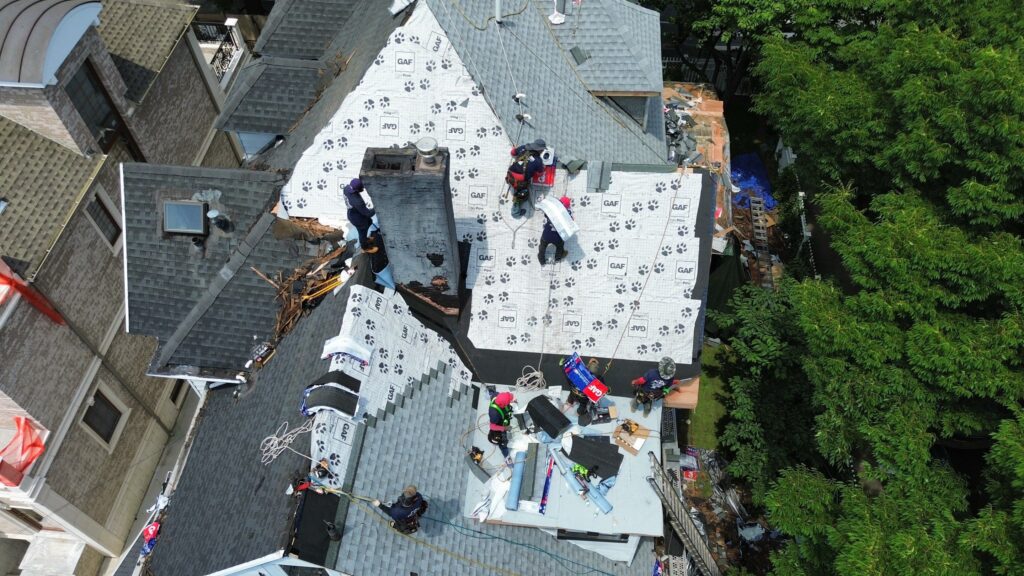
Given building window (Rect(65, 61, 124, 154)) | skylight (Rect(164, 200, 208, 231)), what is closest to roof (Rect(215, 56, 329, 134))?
skylight (Rect(164, 200, 208, 231))

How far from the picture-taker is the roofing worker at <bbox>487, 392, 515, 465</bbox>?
15.1 m

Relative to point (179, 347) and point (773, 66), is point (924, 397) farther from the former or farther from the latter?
point (179, 347)

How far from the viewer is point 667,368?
1580 centimetres

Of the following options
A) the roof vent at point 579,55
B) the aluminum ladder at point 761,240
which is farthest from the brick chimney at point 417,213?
the aluminum ladder at point 761,240

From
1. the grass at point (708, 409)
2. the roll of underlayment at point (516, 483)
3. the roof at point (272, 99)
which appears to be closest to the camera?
the roll of underlayment at point (516, 483)

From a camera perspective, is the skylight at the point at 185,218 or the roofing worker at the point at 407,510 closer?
the roofing worker at the point at 407,510

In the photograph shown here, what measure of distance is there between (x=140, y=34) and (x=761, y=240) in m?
28.5

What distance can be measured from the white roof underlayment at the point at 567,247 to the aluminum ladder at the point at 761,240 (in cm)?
1328

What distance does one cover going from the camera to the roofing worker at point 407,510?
40.8 feet

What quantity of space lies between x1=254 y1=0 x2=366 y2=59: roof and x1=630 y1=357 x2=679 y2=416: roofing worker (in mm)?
16379

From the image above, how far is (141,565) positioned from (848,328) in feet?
61.3

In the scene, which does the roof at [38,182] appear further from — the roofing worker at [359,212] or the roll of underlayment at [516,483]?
the roll of underlayment at [516,483]

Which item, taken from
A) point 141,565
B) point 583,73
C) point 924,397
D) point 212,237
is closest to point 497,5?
point 583,73

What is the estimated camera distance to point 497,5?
18.8m
